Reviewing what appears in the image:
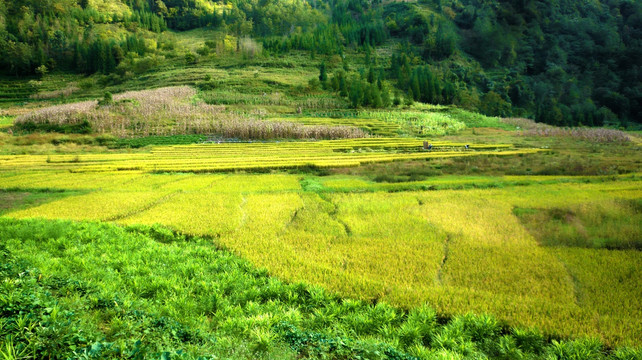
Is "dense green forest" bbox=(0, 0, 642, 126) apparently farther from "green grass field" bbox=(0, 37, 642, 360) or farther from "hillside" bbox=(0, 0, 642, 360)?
"green grass field" bbox=(0, 37, 642, 360)

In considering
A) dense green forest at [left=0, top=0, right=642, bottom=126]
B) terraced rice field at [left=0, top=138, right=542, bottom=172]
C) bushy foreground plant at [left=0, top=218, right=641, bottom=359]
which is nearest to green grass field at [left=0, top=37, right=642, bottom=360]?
bushy foreground plant at [left=0, top=218, right=641, bottom=359]

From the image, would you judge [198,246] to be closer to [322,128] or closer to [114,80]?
[322,128]

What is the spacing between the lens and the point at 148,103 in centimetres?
4744

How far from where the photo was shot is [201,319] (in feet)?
19.5

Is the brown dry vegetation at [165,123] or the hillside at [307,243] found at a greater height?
the hillside at [307,243]

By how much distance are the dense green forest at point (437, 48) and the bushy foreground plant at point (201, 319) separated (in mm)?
52621

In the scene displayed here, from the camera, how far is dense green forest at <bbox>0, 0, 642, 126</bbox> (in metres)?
69.1

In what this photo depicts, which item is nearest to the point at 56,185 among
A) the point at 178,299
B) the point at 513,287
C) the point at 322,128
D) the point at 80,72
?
the point at 178,299

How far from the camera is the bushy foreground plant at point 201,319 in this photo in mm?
4594

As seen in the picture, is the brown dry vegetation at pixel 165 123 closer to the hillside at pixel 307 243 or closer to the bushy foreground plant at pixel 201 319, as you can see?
the hillside at pixel 307 243

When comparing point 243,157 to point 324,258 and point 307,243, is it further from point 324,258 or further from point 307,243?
point 324,258

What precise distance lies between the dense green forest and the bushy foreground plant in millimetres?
52621

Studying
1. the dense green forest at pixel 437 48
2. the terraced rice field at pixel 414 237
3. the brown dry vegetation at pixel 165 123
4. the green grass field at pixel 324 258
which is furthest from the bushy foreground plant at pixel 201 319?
the dense green forest at pixel 437 48

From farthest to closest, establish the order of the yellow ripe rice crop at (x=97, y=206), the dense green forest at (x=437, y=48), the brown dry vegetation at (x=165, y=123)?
the dense green forest at (x=437, y=48)
the brown dry vegetation at (x=165, y=123)
the yellow ripe rice crop at (x=97, y=206)
